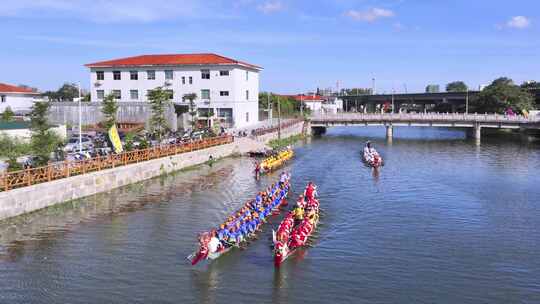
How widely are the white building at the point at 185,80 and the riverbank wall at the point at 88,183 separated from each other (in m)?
20.3

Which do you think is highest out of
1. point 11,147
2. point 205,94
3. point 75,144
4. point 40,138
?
point 205,94

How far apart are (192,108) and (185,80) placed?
306 inches

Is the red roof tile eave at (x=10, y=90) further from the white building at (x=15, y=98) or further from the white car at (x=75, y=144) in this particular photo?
the white car at (x=75, y=144)

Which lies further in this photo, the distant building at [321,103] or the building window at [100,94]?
the distant building at [321,103]

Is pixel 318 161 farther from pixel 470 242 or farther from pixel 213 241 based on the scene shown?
pixel 213 241

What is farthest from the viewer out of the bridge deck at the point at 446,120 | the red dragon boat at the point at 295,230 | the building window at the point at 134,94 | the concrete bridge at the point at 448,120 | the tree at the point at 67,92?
the tree at the point at 67,92

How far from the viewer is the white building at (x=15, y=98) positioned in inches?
3361

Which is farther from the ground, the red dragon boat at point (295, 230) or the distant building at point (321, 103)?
the distant building at point (321, 103)

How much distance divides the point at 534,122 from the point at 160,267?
7864 cm

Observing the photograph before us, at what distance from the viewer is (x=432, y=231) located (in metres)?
30.3

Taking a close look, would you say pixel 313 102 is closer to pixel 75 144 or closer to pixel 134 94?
pixel 134 94

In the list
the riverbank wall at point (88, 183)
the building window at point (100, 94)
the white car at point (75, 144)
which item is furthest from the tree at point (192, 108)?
the white car at point (75, 144)

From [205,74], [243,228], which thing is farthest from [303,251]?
[205,74]

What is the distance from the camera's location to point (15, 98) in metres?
88.3
